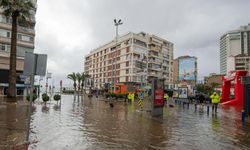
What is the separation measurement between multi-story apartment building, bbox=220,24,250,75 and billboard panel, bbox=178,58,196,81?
106 meters

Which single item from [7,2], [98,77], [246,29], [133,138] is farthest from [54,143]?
[246,29]

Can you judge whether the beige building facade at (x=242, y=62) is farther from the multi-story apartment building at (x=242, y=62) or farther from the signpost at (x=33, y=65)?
the signpost at (x=33, y=65)

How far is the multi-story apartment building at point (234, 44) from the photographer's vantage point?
147 m

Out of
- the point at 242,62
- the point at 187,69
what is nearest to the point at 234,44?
the point at 242,62

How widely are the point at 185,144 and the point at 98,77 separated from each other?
85.6 metres

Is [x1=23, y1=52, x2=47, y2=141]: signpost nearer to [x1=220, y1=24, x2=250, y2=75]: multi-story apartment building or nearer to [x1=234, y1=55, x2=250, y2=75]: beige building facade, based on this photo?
[x1=234, y1=55, x2=250, y2=75]: beige building facade

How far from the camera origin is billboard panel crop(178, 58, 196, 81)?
46.3 meters

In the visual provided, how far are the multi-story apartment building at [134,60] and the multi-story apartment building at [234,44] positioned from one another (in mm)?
76865

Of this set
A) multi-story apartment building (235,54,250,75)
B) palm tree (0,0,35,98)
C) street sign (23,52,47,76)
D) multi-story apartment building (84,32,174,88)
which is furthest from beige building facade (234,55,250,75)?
street sign (23,52,47,76)

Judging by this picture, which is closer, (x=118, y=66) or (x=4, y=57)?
(x=4, y=57)

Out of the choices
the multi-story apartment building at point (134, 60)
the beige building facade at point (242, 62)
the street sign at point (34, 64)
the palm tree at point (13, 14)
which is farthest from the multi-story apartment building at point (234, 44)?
the street sign at point (34, 64)

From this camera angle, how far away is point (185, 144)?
24.8ft

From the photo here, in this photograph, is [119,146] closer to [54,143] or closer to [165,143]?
[165,143]

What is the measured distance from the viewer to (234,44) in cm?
15550
